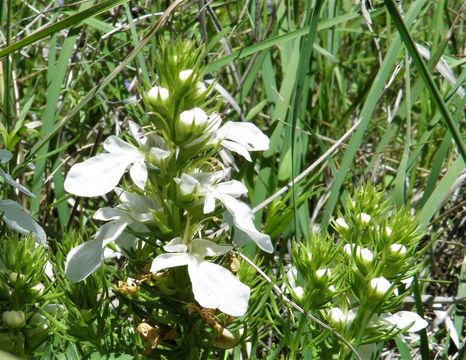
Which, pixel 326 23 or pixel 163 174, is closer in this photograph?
pixel 163 174

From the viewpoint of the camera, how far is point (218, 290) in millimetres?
1035

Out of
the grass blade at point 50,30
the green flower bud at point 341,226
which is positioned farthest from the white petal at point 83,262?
the green flower bud at point 341,226

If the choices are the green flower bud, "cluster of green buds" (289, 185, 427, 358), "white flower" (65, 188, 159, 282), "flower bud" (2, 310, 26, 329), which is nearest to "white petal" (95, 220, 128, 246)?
"white flower" (65, 188, 159, 282)

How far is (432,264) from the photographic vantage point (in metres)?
2.17

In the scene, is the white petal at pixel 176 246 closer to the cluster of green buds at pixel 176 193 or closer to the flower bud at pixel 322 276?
the cluster of green buds at pixel 176 193

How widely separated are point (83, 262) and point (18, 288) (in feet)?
0.62

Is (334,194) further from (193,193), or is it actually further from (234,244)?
(193,193)

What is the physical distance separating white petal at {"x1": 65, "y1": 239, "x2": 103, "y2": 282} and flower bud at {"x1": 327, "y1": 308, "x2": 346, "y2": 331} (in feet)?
1.46

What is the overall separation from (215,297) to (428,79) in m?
0.49

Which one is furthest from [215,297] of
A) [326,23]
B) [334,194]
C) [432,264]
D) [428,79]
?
[432,264]

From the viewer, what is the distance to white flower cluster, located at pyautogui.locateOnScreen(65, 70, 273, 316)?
3.37ft

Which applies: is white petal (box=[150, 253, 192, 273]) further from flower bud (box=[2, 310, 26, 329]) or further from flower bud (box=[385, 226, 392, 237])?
flower bud (box=[385, 226, 392, 237])

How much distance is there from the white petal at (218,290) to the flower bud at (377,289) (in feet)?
1.08

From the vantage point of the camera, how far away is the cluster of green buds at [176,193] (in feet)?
3.43
